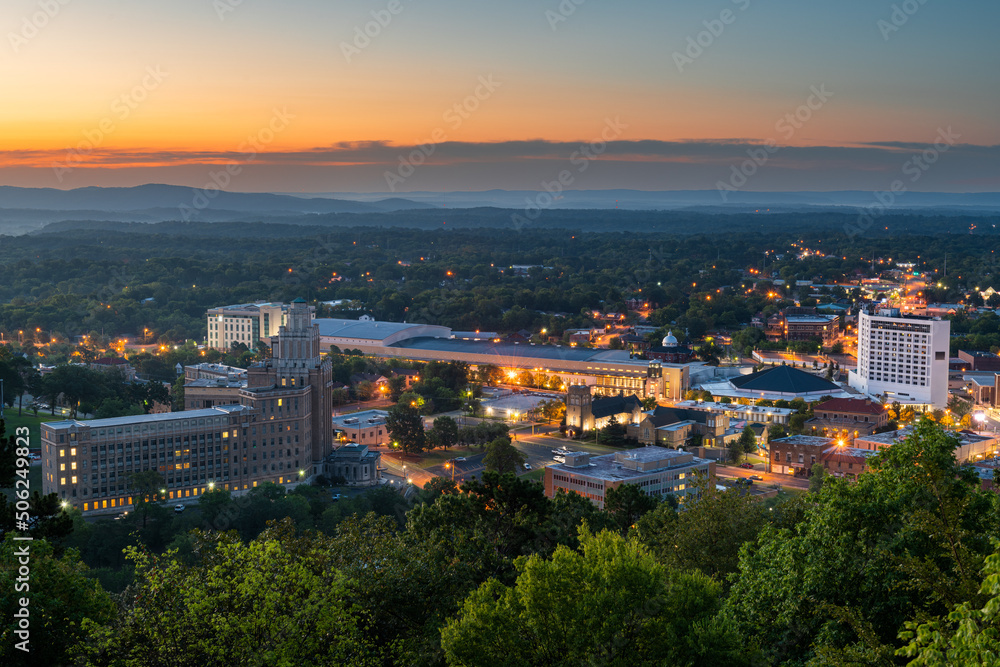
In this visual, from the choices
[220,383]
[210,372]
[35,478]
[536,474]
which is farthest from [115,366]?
[536,474]

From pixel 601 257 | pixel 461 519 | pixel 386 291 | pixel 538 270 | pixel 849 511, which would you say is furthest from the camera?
pixel 601 257

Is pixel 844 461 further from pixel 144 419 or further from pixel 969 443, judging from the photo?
pixel 144 419

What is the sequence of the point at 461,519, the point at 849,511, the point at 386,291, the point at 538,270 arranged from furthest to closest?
→ the point at 538,270 → the point at 386,291 → the point at 461,519 → the point at 849,511

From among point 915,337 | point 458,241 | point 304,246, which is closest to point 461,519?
point 915,337

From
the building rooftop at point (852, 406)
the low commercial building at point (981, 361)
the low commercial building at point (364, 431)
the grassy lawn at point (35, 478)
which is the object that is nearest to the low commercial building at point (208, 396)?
the low commercial building at point (364, 431)

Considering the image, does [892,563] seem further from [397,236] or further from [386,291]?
[397,236]

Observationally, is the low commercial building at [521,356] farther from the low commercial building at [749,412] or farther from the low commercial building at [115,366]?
the low commercial building at [115,366]
